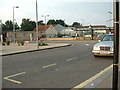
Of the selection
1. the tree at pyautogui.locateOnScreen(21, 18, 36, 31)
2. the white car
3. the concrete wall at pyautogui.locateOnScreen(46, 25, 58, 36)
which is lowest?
the white car

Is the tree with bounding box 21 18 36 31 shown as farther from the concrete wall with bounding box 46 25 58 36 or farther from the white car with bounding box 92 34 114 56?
the white car with bounding box 92 34 114 56

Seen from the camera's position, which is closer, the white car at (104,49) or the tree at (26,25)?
the white car at (104,49)

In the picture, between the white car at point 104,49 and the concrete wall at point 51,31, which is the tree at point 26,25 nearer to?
the concrete wall at point 51,31

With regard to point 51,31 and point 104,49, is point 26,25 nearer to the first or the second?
point 51,31

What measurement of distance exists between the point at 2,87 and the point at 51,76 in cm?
185

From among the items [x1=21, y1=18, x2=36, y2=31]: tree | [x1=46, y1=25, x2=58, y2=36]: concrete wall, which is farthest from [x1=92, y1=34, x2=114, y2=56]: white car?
[x1=21, y1=18, x2=36, y2=31]: tree

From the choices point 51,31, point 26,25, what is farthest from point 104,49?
point 26,25

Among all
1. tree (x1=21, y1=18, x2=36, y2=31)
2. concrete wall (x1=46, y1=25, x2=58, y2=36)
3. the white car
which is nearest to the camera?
the white car

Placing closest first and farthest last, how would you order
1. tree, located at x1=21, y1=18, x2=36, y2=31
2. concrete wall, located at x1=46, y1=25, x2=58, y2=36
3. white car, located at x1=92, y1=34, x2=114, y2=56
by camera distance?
white car, located at x1=92, y1=34, x2=114, y2=56 < concrete wall, located at x1=46, y1=25, x2=58, y2=36 < tree, located at x1=21, y1=18, x2=36, y2=31

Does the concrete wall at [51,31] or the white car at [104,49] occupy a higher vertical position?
the concrete wall at [51,31]

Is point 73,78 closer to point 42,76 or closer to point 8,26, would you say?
point 42,76

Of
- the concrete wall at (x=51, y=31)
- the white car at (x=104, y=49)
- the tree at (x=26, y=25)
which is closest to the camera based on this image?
the white car at (x=104, y=49)

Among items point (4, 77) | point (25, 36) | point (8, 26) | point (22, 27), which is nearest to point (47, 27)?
point (25, 36)

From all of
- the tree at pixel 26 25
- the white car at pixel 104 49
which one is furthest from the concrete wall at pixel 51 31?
the white car at pixel 104 49
